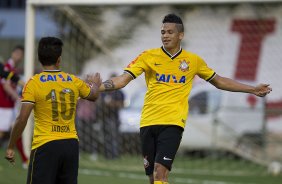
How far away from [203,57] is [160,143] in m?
7.27

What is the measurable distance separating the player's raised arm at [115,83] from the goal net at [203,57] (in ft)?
20.9

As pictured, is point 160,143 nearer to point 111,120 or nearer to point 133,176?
point 133,176

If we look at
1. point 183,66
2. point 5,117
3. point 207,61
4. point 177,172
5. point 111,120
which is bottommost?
point 177,172

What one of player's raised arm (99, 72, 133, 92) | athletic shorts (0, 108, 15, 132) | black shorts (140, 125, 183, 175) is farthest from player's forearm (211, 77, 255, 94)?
athletic shorts (0, 108, 15, 132)

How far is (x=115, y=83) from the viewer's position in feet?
26.0

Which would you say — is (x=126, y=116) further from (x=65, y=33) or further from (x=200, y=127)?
(x=65, y=33)

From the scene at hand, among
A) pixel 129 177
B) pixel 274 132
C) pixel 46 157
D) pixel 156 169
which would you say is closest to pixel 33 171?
pixel 46 157

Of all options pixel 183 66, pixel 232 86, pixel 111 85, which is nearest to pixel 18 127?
pixel 111 85

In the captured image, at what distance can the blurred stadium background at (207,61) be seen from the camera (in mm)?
14828

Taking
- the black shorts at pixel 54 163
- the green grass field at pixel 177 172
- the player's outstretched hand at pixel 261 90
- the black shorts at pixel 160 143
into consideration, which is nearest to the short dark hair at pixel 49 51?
the black shorts at pixel 54 163

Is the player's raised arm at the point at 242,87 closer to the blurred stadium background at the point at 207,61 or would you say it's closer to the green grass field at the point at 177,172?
the green grass field at the point at 177,172

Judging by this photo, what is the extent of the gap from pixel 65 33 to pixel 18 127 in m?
8.63

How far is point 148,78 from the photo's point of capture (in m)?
8.43

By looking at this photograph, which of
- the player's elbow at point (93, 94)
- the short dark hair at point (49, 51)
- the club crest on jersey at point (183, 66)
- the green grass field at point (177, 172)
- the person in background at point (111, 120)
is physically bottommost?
the green grass field at point (177, 172)
